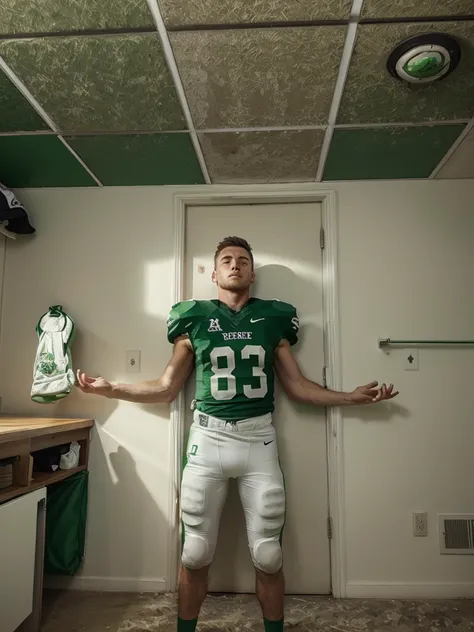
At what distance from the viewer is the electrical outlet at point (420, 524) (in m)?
2.13

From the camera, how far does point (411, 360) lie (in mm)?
2232

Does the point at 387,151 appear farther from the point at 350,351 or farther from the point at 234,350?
the point at 234,350

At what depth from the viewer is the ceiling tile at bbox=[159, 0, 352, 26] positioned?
130 centimetres

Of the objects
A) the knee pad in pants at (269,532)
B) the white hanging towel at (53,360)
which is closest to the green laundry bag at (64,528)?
the white hanging towel at (53,360)

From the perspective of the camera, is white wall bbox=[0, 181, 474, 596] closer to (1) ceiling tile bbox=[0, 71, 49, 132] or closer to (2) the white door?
(2) the white door

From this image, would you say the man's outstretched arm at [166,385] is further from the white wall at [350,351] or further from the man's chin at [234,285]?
the man's chin at [234,285]

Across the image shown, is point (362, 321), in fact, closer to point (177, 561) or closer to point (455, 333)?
point (455, 333)

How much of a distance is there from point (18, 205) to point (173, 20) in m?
1.30

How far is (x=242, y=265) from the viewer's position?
214 cm

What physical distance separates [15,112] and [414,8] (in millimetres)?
1469

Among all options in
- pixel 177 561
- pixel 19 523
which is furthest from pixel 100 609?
pixel 19 523

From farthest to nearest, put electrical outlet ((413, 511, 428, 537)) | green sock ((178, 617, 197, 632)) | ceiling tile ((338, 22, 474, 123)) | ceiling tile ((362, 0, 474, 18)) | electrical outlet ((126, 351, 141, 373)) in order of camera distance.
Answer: electrical outlet ((126, 351, 141, 373)) < electrical outlet ((413, 511, 428, 537)) < green sock ((178, 617, 197, 632)) < ceiling tile ((338, 22, 474, 123)) < ceiling tile ((362, 0, 474, 18))

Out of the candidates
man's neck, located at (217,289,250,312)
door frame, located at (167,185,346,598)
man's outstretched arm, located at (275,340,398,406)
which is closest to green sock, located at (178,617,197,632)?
door frame, located at (167,185,346,598)

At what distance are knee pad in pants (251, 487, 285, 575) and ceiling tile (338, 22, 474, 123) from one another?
1.56 m
